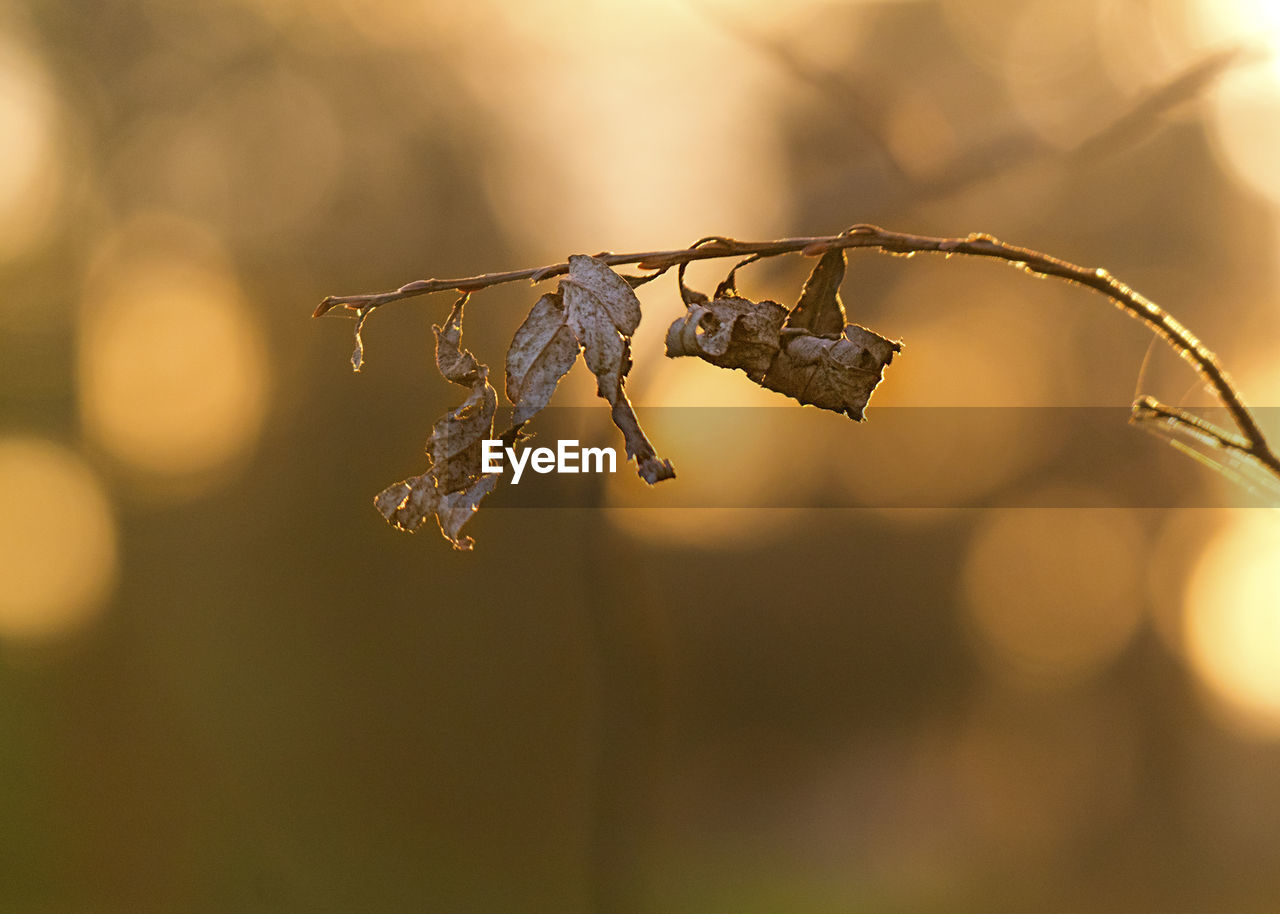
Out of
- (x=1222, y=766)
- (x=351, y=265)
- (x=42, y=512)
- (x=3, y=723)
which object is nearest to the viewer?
(x=351, y=265)

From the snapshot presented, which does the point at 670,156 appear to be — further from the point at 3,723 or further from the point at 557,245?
the point at 3,723

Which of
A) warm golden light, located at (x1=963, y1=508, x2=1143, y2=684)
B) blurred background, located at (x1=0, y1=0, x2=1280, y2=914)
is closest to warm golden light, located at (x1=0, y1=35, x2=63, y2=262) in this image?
blurred background, located at (x1=0, y1=0, x2=1280, y2=914)

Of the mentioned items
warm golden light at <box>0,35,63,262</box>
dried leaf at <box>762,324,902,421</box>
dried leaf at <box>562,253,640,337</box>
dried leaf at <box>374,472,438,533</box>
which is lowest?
dried leaf at <box>374,472,438,533</box>

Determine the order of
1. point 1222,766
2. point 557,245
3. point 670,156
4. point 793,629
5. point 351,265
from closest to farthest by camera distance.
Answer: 1. point 670,156
2. point 557,245
3. point 351,265
4. point 793,629
5. point 1222,766

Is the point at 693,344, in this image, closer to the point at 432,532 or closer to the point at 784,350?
the point at 784,350

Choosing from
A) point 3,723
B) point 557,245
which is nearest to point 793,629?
point 557,245

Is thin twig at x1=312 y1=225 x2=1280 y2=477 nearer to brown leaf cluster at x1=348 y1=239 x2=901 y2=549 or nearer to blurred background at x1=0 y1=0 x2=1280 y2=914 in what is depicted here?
brown leaf cluster at x1=348 y1=239 x2=901 y2=549
